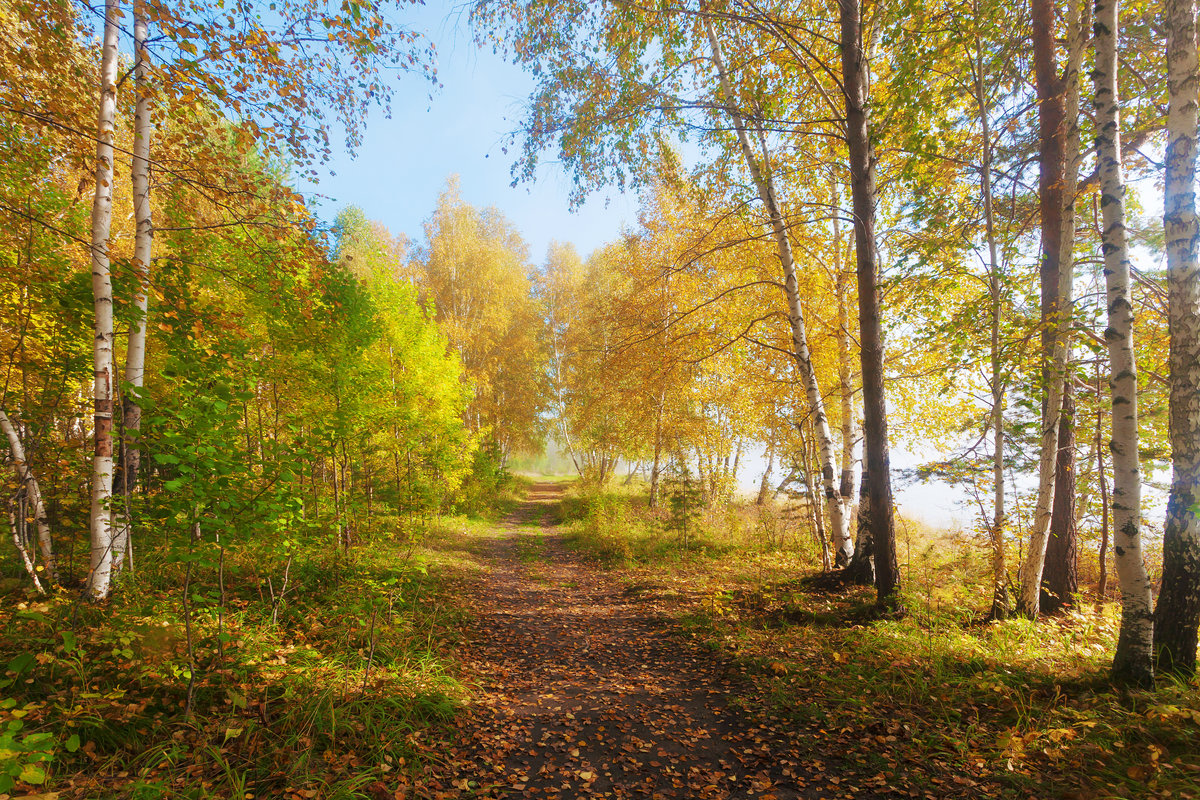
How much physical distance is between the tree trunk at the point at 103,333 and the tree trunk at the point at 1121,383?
8933 millimetres

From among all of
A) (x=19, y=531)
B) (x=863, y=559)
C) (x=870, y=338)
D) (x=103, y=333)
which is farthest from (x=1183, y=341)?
(x=19, y=531)

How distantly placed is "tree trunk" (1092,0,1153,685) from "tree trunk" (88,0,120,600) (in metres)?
8.93

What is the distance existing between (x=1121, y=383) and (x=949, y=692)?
291 cm

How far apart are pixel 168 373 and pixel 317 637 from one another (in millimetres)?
3045

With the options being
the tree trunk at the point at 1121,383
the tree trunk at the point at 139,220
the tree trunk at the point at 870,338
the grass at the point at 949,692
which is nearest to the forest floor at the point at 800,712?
the grass at the point at 949,692

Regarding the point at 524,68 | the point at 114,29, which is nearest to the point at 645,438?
the point at 524,68

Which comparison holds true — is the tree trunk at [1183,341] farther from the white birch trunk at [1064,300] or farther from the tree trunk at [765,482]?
the tree trunk at [765,482]

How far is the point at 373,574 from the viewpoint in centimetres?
704

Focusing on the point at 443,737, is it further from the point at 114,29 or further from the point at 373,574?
the point at 114,29

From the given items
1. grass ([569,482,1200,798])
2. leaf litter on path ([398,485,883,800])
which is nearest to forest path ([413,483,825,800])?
leaf litter on path ([398,485,883,800])

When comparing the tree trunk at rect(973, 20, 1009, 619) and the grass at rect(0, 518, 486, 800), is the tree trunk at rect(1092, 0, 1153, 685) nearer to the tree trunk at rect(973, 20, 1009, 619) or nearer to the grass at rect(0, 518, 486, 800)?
the tree trunk at rect(973, 20, 1009, 619)

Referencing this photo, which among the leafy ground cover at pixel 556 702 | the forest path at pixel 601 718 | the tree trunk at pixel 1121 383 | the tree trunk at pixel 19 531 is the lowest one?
the forest path at pixel 601 718

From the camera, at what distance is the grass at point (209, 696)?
9.09 ft

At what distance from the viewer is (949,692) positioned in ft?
13.0
